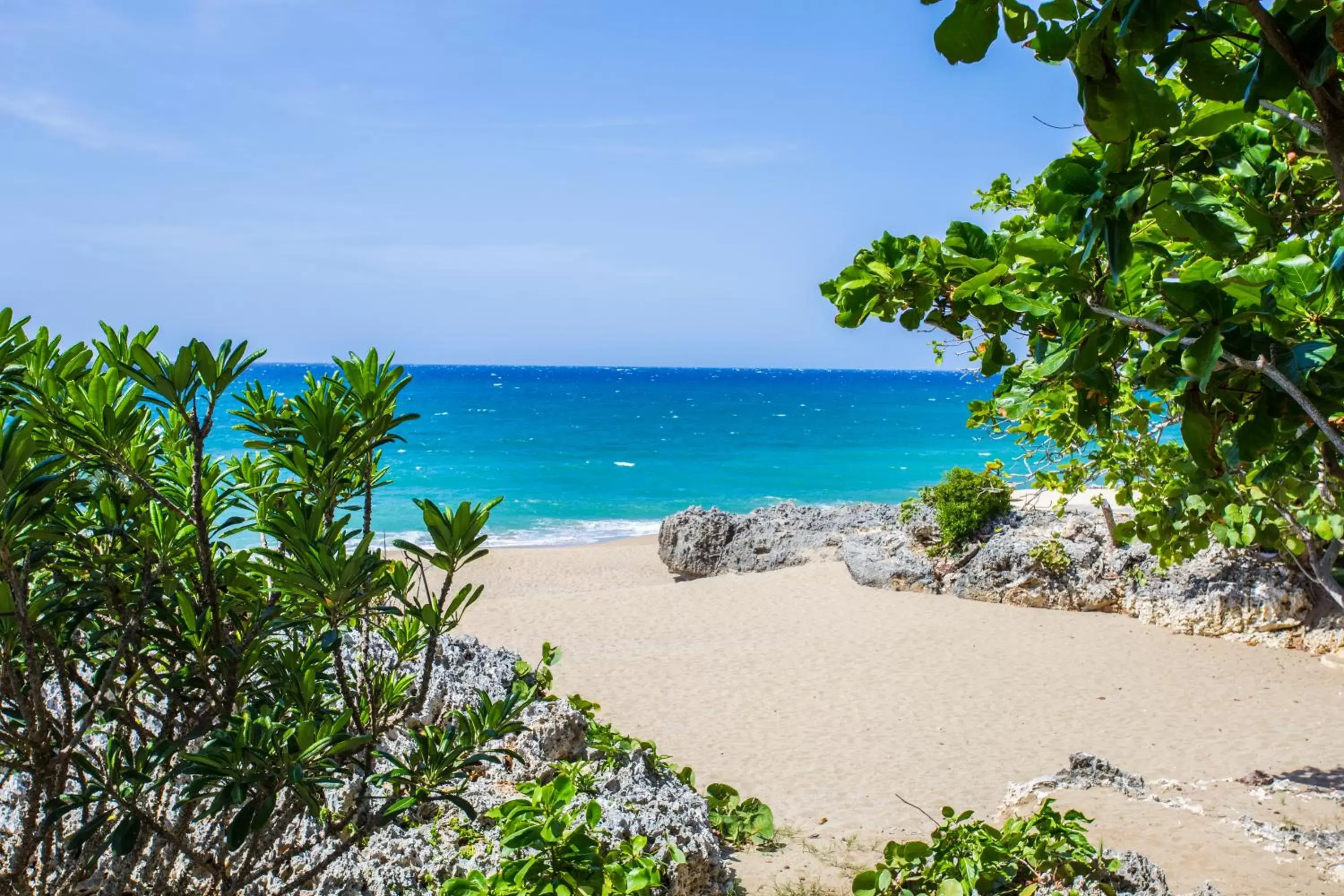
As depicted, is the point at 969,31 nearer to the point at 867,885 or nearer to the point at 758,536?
the point at 867,885

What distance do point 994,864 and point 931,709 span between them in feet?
20.1

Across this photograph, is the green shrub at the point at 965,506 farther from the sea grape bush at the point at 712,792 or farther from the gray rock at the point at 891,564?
the sea grape bush at the point at 712,792

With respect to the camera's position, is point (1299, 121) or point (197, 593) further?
point (197, 593)

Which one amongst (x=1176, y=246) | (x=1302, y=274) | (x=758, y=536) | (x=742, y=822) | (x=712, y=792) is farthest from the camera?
(x=758, y=536)

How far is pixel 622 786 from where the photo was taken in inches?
165

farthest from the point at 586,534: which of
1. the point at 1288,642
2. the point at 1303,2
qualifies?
the point at 1303,2

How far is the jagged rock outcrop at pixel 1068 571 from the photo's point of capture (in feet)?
35.0

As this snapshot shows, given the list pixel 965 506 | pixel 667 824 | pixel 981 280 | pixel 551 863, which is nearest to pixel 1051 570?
pixel 965 506

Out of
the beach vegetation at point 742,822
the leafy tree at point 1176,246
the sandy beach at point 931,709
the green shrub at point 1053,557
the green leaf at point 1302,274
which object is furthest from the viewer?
the green shrub at point 1053,557

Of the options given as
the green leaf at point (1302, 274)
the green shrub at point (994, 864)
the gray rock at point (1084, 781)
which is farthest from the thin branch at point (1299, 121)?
the gray rock at point (1084, 781)

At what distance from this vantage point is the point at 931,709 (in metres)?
9.48

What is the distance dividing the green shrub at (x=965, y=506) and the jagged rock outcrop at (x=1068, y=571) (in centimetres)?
23

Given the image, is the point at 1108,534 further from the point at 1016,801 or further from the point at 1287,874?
the point at 1287,874

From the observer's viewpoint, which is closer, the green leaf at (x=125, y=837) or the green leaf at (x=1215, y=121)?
the green leaf at (x=1215, y=121)
